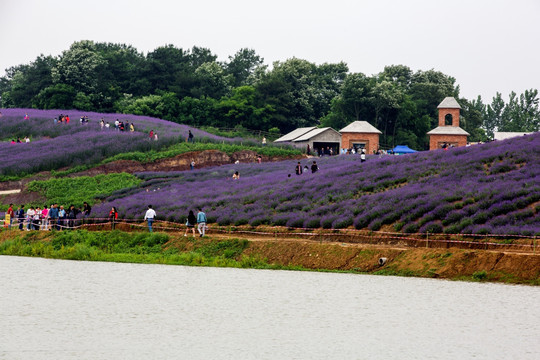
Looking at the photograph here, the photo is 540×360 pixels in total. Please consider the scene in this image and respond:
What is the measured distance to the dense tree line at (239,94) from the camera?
124500mm

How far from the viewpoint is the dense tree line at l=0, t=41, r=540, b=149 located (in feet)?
408

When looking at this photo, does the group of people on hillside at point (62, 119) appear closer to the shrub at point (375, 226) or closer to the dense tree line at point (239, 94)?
the dense tree line at point (239, 94)

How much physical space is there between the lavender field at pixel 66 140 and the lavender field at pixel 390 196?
563 inches

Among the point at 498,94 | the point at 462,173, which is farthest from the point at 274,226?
the point at 498,94

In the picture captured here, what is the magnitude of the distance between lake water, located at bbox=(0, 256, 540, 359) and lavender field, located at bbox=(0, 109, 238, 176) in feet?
144

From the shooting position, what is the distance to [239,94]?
130m

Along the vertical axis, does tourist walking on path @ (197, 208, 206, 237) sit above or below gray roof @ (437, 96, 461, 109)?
below

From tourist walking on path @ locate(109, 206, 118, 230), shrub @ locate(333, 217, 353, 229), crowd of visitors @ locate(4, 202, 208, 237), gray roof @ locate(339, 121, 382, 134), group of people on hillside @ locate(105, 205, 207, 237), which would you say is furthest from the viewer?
gray roof @ locate(339, 121, 382, 134)

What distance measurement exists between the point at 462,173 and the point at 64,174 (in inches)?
1683

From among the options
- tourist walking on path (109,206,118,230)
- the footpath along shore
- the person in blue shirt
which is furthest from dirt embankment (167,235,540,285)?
the person in blue shirt

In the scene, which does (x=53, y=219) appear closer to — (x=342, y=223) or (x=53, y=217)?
(x=53, y=217)

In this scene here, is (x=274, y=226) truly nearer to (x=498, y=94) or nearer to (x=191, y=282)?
(x=191, y=282)

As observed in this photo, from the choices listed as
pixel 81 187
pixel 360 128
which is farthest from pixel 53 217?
pixel 360 128

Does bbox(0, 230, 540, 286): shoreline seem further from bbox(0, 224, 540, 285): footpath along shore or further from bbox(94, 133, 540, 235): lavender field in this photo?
bbox(94, 133, 540, 235): lavender field
